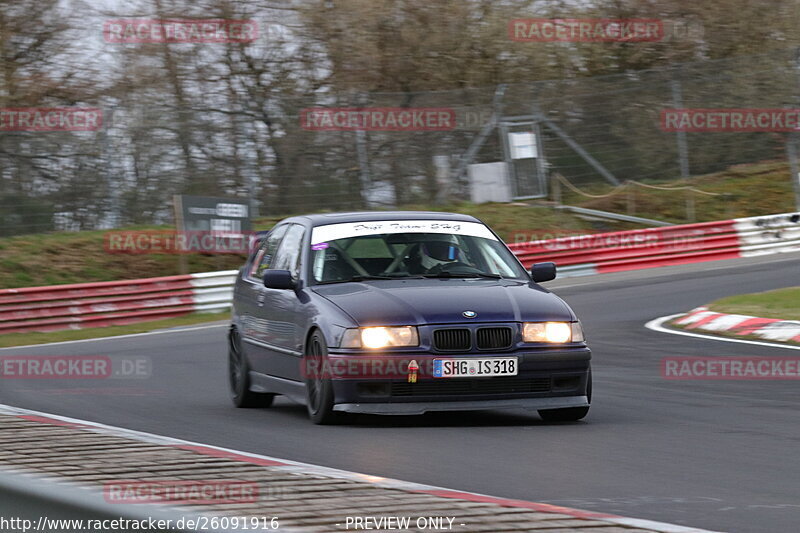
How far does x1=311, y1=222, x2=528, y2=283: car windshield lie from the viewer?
30.6 feet

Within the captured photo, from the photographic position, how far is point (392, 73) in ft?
107

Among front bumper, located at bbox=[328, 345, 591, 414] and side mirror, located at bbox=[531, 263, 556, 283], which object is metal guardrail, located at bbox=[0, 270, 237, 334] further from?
front bumper, located at bbox=[328, 345, 591, 414]

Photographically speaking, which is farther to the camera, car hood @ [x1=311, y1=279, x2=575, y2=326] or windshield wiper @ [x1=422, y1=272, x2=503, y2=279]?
windshield wiper @ [x1=422, y1=272, x2=503, y2=279]

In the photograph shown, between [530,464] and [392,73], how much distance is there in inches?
1034

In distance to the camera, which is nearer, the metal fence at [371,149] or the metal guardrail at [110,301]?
the metal guardrail at [110,301]

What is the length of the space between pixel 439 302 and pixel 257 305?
213cm

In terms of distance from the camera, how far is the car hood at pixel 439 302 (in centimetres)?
840

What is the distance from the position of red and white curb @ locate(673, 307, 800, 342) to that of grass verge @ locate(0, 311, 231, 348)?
318 inches

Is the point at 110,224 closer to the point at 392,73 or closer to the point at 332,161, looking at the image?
the point at 332,161

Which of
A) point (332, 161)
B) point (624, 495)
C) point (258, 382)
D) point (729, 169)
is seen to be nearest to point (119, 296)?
point (332, 161)

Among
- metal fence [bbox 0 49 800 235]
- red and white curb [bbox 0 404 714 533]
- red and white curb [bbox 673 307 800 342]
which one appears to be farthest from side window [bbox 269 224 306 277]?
metal fence [bbox 0 49 800 235]

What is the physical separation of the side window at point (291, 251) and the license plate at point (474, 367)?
1705 mm

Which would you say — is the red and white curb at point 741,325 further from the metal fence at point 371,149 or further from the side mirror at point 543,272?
the metal fence at point 371,149

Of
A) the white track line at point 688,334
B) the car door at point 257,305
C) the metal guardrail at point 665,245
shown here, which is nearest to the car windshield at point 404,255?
the car door at point 257,305
